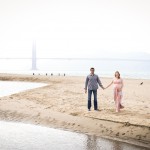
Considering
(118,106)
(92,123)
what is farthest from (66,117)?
(118,106)

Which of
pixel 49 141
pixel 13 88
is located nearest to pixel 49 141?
pixel 49 141

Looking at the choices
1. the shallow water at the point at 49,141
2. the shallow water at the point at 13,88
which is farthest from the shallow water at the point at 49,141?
the shallow water at the point at 13,88

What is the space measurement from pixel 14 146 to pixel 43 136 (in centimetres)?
151

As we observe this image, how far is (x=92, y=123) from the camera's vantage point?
10711 millimetres

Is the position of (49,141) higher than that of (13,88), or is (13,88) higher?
(49,141)

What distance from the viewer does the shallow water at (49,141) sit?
7.99 m

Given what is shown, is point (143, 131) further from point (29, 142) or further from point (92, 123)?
point (29, 142)

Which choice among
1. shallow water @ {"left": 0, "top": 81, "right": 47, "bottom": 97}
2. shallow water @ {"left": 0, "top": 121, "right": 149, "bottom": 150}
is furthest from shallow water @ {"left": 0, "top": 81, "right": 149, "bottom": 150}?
Answer: shallow water @ {"left": 0, "top": 81, "right": 47, "bottom": 97}

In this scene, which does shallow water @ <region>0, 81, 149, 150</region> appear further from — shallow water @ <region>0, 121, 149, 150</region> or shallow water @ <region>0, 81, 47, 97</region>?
shallow water @ <region>0, 81, 47, 97</region>

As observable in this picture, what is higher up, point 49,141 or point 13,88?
point 49,141

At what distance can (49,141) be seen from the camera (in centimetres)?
862

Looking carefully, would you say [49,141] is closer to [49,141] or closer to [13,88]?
[49,141]

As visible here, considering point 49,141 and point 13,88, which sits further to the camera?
point 13,88

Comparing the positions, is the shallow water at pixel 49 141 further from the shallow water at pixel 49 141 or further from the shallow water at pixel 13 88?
the shallow water at pixel 13 88
